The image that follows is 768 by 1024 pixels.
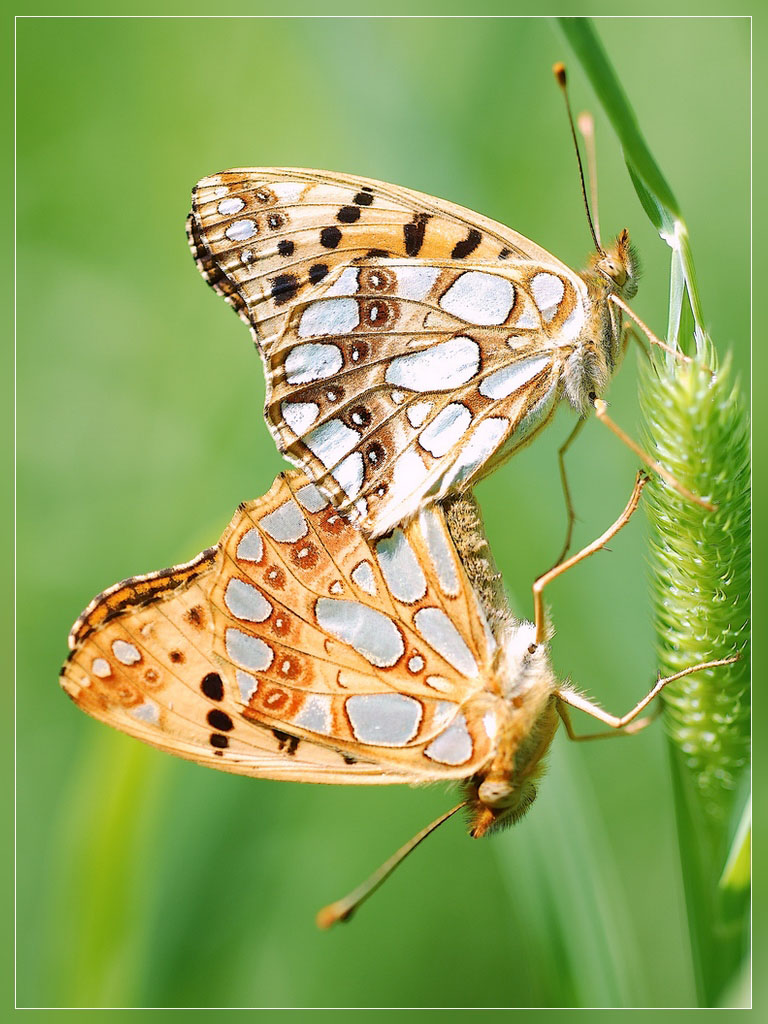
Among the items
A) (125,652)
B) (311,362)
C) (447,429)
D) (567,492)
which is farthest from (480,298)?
(125,652)

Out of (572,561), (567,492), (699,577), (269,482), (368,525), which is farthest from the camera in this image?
(269,482)

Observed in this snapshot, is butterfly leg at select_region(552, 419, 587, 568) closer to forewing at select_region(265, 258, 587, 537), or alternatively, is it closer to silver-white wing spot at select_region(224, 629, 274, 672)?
forewing at select_region(265, 258, 587, 537)

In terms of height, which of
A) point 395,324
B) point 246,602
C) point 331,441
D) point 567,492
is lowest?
point 246,602

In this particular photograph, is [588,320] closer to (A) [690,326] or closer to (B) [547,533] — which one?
(A) [690,326]

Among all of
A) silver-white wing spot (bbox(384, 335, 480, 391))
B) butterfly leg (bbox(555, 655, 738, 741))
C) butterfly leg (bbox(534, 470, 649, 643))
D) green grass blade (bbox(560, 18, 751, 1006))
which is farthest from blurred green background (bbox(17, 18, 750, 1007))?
silver-white wing spot (bbox(384, 335, 480, 391))

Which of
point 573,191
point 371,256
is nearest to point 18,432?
point 371,256

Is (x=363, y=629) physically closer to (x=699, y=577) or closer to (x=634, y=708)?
(x=634, y=708)
